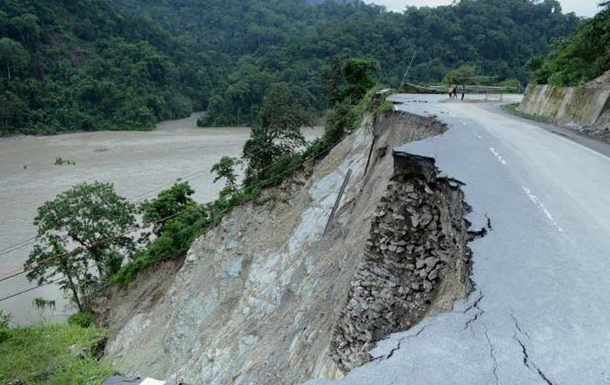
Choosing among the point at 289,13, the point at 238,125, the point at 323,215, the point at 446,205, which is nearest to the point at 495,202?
the point at 446,205

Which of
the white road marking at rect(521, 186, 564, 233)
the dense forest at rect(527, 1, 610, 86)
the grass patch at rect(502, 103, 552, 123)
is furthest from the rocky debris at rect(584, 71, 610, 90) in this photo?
the white road marking at rect(521, 186, 564, 233)

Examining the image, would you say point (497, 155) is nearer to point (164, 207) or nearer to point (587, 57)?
point (587, 57)

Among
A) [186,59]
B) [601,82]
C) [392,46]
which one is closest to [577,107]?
[601,82]

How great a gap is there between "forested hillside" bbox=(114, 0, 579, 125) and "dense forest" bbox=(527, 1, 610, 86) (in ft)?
154

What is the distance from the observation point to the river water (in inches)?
1044

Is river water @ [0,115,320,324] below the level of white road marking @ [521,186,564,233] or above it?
below

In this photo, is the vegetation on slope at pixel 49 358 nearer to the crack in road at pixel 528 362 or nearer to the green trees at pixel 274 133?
the crack in road at pixel 528 362

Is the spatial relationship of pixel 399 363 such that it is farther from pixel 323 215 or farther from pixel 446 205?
pixel 323 215

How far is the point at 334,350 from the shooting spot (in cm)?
702

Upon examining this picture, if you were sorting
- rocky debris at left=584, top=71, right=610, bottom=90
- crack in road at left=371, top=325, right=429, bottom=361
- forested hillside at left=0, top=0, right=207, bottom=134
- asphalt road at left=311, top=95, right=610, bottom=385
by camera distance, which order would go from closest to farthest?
1. asphalt road at left=311, top=95, right=610, bottom=385
2. crack in road at left=371, top=325, right=429, bottom=361
3. rocky debris at left=584, top=71, right=610, bottom=90
4. forested hillside at left=0, top=0, right=207, bottom=134

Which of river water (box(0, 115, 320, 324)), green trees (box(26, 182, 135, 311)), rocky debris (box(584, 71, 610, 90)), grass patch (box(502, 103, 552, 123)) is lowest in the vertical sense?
river water (box(0, 115, 320, 324))

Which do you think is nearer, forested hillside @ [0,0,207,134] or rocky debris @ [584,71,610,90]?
rocky debris @ [584,71,610,90]

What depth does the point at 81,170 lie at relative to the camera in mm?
43469

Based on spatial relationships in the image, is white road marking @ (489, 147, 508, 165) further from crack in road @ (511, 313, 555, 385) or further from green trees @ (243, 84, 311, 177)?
green trees @ (243, 84, 311, 177)
